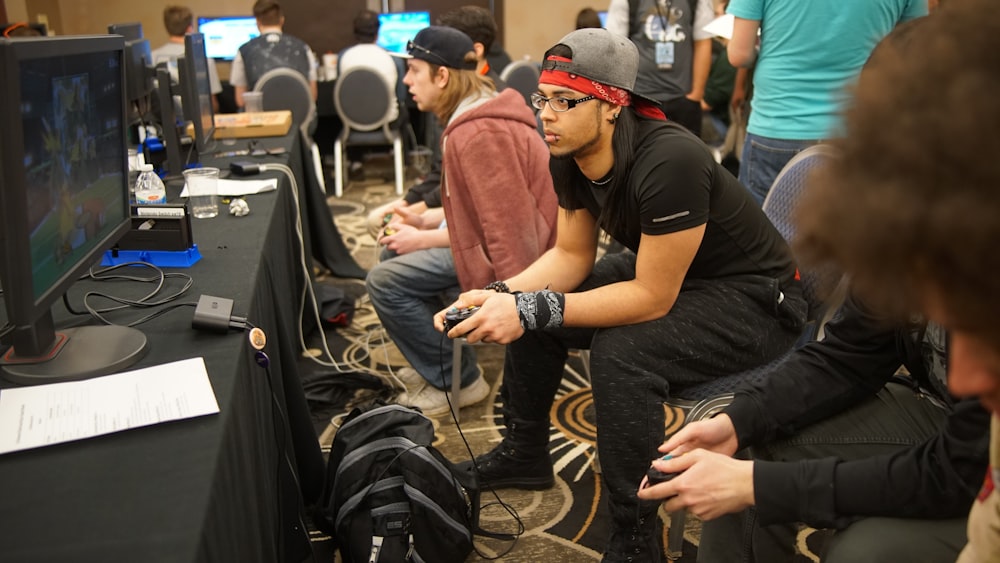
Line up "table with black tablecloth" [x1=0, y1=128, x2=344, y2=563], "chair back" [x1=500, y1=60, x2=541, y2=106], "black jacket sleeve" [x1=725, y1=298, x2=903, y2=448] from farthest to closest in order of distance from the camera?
"chair back" [x1=500, y1=60, x2=541, y2=106] → "black jacket sleeve" [x1=725, y1=298, x2=903, y2=448] → "table with black tablecloth" [x1=0, y1=128, x2=344, y2=563]

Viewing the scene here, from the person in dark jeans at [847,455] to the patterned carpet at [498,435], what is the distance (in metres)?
0.55

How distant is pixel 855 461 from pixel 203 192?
1810mm

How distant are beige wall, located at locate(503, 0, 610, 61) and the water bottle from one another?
571cm

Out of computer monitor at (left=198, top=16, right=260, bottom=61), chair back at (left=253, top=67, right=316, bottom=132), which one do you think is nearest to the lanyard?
chair back at (left=253, top=67, right=316, bottom=132)

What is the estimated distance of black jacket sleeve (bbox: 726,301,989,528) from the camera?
1.10 m

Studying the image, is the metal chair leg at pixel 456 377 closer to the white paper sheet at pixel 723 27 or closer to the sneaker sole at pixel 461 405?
the sneaker sole at pixel 461 405

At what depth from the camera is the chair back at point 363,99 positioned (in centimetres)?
531

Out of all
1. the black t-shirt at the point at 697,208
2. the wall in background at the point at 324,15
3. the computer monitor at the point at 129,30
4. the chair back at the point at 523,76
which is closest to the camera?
the black t-shirt at the point at 697,208

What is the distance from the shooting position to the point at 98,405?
3.73 feet

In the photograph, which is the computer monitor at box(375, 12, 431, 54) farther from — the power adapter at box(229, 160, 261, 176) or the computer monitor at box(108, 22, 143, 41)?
the power adapter at box(229, 160, 261, 176)

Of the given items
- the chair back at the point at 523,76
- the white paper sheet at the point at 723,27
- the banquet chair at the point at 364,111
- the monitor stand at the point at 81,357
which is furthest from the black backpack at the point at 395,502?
the chair back at the point at 523,76

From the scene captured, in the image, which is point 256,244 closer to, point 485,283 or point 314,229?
point 485,283

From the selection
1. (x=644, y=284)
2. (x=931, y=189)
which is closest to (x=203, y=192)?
(x=644, y=284)

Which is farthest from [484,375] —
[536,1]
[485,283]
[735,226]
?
[536,1]
